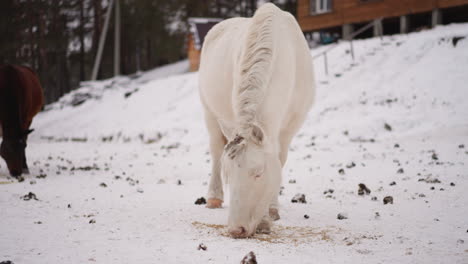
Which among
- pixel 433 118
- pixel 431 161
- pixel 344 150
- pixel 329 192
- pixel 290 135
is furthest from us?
pixel 433 118

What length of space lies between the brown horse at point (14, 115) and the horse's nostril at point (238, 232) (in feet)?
19.9

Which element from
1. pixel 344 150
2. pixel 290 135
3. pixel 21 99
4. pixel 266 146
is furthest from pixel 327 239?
pixel 21 99

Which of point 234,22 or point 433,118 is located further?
point 433,118

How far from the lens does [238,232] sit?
371 cm

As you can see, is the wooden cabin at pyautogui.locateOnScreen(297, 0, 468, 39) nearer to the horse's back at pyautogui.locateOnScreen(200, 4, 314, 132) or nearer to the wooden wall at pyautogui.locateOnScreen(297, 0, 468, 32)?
the wooden wall at pyautogui.locateOnScreen(297, 0, 468, 32)

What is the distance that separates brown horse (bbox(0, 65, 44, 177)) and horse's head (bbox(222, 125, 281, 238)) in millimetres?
6133

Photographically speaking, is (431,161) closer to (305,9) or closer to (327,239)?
(327,239)

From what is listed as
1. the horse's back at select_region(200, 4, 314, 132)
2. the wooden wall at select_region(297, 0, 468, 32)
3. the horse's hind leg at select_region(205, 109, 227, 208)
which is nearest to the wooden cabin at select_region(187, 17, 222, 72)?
the wooden wall at select_region(297, 0, 468, 32)

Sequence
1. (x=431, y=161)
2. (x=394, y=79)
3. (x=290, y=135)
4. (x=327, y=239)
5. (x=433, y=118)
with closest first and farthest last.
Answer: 1. (x=327, y=239)
2. (x=290, y=135)
3. (x=431, y=161)
4. (x=433, y=118)
5. (x=394, y=79)

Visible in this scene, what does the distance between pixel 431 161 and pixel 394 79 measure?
7.36 m

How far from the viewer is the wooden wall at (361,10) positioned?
19.8 metres

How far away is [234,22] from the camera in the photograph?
6516mm

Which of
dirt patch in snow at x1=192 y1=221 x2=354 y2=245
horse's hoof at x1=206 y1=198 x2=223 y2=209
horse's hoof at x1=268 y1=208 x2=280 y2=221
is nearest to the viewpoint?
dirt patch in snow at x1=192 y1=221 x2=354 y2=245

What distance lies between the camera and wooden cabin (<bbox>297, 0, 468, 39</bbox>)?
19.7 meters
